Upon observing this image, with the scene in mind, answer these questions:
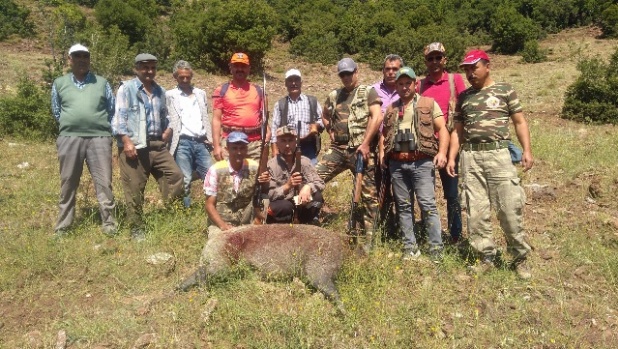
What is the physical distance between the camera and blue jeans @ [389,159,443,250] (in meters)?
4.21

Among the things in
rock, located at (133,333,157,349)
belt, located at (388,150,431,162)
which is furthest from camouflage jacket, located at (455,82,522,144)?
rock, located at (133,333,157,349)

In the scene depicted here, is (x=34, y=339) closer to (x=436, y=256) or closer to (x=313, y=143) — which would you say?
(x=313, y=143)

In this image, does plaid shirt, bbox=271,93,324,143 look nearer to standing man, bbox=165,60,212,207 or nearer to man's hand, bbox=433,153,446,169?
standing man, bbox=165,60,212,207

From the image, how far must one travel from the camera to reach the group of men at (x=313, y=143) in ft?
13.3

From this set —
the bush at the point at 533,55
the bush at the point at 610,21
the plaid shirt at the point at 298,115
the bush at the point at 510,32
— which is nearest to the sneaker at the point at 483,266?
the plaid shirt at the point at 298,115

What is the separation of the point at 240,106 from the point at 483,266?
2.69 meters

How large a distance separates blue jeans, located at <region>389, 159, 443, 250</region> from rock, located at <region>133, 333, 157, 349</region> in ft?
7.03

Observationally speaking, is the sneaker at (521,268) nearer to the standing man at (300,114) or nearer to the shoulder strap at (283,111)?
the standing man at (300,114)

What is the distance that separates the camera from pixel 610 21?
25766 mm

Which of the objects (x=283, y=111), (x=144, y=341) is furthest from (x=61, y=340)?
(x=283, y=111)

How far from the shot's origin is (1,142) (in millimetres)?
9711

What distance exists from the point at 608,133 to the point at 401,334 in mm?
8045

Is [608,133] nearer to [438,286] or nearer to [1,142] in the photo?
[438,286]

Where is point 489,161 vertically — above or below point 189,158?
above
